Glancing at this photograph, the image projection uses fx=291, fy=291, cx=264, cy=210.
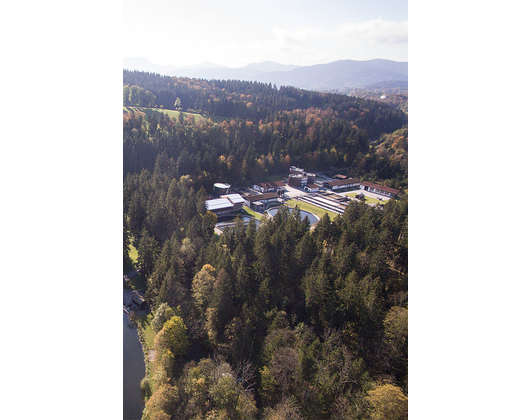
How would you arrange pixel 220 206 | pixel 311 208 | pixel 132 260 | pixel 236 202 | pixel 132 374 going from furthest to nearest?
pixel 311 208 < pixel 236 202 < pixel 220 206 < pixel 132 260 < pixel 132 374

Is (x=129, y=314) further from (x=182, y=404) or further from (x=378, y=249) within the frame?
(x=378, y=249)

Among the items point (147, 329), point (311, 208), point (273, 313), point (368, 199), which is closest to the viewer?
point (273, 313)

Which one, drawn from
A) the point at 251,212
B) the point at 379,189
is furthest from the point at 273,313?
the point at 379,189

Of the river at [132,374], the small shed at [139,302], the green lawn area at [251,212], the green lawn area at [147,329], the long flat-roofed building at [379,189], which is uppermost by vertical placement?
the long flat-roofed building at [379,189]

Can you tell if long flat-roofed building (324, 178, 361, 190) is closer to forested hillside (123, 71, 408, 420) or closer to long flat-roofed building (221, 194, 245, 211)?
long flat-roofed building (221, 194, 245, 211)

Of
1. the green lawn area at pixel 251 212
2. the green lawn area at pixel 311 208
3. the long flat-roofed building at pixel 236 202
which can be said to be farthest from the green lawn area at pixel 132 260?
the green lawn area at pixel 311 208

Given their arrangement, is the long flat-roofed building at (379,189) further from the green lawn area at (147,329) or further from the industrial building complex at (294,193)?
the green lawn area at (147,329)

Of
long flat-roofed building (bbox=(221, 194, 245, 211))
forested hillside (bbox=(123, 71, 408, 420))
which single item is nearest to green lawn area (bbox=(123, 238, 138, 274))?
forested hillside (bbox=(123, 71, 408, 420))

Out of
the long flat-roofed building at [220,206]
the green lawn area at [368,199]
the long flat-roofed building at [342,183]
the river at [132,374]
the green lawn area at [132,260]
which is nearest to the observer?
the river at [132,374]

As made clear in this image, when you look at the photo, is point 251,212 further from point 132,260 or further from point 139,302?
point 139,302
